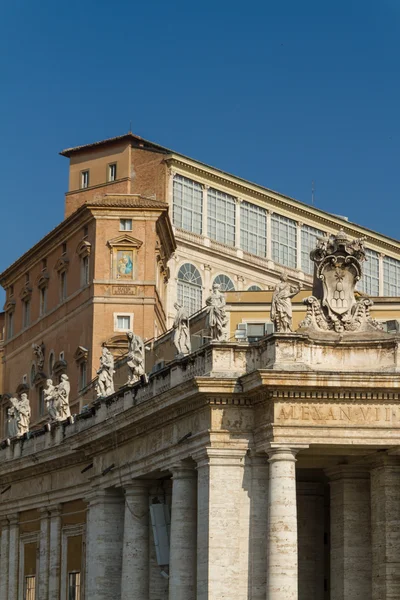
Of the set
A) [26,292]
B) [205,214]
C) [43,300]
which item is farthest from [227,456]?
[26,292]

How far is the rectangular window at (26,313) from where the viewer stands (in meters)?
99.4

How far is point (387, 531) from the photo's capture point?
4912cm

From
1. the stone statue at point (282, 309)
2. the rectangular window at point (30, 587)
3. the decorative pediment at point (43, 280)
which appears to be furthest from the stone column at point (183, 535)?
the decorative pediment at point (43, 280)

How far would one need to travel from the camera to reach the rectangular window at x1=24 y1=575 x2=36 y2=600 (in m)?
73.6

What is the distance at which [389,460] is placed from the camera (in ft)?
162

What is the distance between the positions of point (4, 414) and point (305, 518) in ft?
165

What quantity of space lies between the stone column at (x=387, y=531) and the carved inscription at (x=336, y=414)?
1.66 metres

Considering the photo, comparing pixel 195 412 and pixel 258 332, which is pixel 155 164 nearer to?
pixel 258 332

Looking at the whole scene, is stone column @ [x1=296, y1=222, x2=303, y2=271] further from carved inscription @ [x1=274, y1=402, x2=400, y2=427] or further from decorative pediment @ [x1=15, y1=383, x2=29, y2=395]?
carved inscription @ [x1=274, y1=402, x2=400, y2=427]

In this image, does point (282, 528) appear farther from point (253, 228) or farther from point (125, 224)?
point (253, 228)

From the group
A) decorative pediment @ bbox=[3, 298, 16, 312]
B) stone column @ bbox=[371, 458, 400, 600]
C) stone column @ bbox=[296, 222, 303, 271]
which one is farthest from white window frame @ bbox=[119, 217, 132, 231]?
stone column @ bbox=[371, 458, 400, 600]

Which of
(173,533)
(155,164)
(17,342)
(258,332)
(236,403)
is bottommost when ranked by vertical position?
(173,533)

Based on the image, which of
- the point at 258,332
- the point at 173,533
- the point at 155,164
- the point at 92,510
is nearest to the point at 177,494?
the point at 173,533

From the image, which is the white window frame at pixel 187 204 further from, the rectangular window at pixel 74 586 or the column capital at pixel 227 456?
the column capital at pixel 227 456
